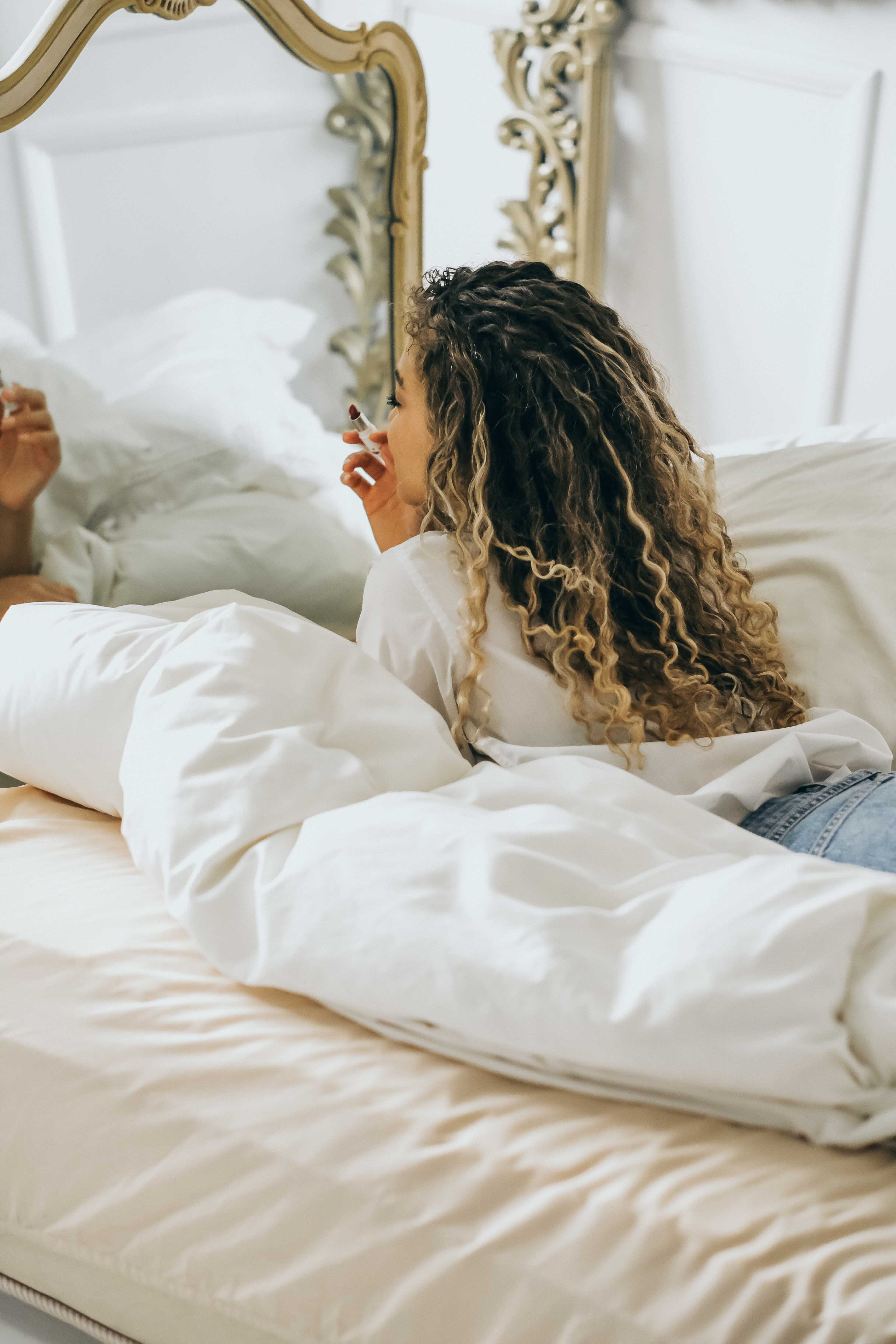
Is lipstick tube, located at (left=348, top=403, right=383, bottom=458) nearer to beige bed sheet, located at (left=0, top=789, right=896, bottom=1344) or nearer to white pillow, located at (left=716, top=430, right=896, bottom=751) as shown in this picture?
white pillow, located at (left=716, top=430, right=896, bottom=751)

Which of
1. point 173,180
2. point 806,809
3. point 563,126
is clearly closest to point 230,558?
point 173,180

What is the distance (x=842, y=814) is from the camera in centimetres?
92

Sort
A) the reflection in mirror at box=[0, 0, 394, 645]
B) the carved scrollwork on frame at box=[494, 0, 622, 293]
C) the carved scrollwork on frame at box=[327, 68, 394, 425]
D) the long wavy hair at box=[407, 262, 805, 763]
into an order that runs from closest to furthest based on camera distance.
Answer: the long wavy hair at box=[407, 262, 805, 763] < the reflection in mirror at box=[0, 0, 394, 645] < the carved scrollwork on frame at box=[327, 68, 394, 425] < the carved scrollwork on frame at box=[494, 0, 622, 293]

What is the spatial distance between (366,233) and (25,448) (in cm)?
70

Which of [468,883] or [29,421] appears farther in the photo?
[29,421]

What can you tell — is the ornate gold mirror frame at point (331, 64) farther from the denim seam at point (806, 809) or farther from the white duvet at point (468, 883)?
the denim seam at point (806, 809)

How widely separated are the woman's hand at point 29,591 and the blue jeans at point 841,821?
31.4 inches

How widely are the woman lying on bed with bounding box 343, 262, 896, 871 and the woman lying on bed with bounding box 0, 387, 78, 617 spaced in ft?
1.42

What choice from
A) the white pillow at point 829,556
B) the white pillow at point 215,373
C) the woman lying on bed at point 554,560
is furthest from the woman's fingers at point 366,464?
the white pillow at point 829,556

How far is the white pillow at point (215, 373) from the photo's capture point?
135 cm

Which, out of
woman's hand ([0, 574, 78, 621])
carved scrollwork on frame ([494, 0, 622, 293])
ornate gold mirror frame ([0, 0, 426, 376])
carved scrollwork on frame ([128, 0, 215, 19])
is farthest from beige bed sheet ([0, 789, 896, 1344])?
carved scrollwork on frame ([494, 0, 622, 293])

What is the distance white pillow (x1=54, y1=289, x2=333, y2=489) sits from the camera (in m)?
1.35

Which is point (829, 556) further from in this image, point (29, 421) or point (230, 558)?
point (29, 421)

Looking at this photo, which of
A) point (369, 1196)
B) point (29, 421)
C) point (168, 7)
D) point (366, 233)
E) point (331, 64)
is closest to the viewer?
point (369, 1196)
